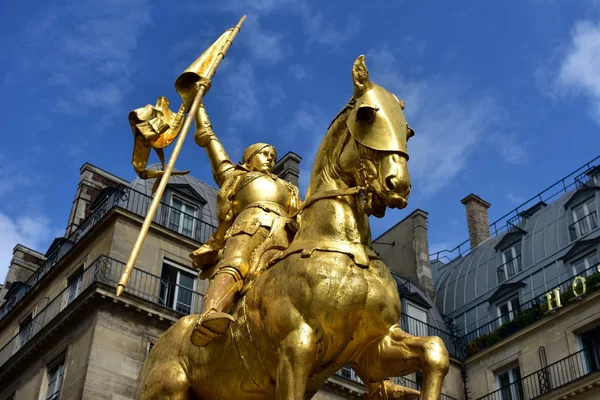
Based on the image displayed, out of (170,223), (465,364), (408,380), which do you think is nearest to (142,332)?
(170,223)

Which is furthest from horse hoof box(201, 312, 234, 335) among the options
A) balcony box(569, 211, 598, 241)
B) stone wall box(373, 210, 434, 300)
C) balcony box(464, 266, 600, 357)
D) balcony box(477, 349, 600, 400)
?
stone wall box(373, 210, 434, 300)

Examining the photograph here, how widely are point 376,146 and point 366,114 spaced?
23 cm

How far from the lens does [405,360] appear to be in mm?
5066

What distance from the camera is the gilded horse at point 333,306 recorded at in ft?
16.2

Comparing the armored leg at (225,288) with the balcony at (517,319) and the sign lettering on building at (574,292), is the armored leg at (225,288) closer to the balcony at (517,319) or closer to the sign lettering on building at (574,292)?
the balcony at (517,319)

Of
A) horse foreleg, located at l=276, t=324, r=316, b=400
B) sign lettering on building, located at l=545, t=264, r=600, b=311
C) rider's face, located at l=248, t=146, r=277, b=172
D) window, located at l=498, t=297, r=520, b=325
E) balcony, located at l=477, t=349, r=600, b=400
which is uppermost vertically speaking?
window, located at l=498, t=297, r=520, b=325

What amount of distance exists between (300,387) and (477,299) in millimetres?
28465

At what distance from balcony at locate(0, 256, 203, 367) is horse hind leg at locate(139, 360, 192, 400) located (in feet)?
54.2

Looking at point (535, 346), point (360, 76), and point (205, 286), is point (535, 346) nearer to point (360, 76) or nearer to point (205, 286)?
point (205, 286)

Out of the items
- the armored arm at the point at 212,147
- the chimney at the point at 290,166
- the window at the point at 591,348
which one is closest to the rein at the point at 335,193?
the armored arm at the point at 212,147

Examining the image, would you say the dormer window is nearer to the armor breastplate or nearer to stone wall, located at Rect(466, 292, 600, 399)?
stone wall, located at Rect(466, 292, 600, 399)

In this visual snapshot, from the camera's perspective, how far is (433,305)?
33094 millimetres

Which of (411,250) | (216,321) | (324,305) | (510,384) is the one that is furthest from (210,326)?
(411,250)

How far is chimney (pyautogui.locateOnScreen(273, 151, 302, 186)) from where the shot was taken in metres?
27.3
